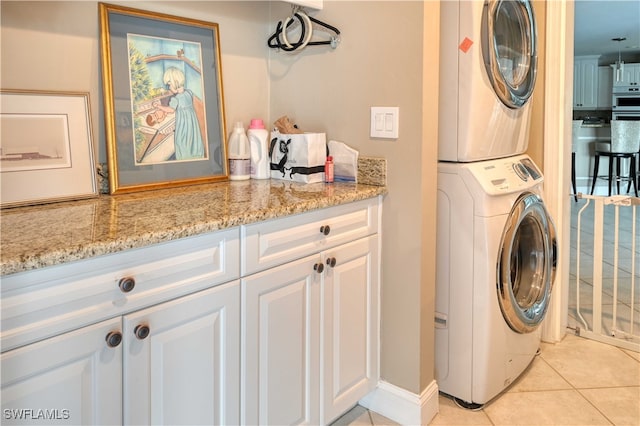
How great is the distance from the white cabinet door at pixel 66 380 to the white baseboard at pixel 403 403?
3.75 ft

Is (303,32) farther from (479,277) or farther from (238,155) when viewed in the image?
(479,277)

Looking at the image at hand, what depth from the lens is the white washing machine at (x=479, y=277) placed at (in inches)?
77.4

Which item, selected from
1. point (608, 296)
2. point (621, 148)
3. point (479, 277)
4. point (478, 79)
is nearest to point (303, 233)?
point (479, 277)

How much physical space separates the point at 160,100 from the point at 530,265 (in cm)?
173

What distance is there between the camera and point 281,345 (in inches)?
62.0

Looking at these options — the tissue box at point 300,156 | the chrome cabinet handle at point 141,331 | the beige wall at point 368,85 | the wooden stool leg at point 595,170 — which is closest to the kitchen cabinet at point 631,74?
the wooden stool leg at point 595,170

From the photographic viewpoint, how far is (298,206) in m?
1.56

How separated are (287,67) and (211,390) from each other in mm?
1391

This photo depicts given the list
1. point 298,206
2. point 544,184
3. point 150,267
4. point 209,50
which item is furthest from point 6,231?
point 544,184

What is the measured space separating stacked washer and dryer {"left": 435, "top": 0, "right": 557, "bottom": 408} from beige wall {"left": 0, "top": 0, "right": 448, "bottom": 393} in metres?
0.12

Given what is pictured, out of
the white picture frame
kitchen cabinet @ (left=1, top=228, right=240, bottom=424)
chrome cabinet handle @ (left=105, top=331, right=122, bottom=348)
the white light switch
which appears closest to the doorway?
the white light switch

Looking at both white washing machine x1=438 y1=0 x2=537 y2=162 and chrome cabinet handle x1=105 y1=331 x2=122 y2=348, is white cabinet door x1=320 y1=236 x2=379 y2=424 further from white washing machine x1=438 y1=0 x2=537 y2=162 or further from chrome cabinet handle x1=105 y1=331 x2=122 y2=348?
chrome cabinet handle x1=105 y1=331 x2=122 y2=348

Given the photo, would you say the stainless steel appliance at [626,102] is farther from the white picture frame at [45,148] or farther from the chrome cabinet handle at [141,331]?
the chrome cabinet handle at [141,331]

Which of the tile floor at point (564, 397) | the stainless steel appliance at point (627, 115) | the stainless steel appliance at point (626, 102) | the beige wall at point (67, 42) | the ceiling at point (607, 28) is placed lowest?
the tile floor at point (564, 397)
